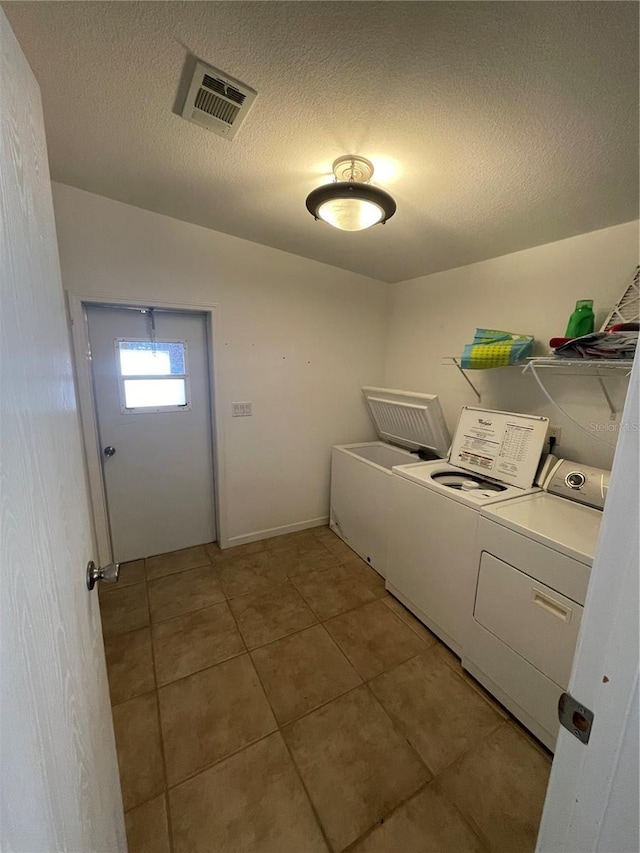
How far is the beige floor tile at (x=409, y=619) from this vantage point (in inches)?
75.4

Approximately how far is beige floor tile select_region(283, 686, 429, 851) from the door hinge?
1.10m

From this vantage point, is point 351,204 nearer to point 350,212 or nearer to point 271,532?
point 350,212

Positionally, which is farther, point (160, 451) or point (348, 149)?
point (160, 451)

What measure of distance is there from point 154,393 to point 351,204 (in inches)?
73.6

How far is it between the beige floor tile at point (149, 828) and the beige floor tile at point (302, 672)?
1.61ft

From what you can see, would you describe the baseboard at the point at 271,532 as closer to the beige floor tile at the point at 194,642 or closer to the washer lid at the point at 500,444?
the beige floor tile at the point at 194,642

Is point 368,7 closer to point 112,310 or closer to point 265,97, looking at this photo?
point 265,97

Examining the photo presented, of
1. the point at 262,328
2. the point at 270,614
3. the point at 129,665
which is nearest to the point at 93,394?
the point at 262,328

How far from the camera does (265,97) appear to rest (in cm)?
115

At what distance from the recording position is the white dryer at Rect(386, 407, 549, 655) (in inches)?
66.7

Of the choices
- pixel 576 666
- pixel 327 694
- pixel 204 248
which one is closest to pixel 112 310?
pixel 204 248

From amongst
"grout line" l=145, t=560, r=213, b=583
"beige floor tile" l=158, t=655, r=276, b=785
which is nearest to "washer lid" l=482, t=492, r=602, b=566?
"beige floor tile" l=158, t=655, r=276, b=785

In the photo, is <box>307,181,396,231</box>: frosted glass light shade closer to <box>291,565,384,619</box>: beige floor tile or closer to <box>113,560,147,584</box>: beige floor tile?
<box>291,565,384,619</box>: beige floor tile

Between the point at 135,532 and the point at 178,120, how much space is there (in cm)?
255
